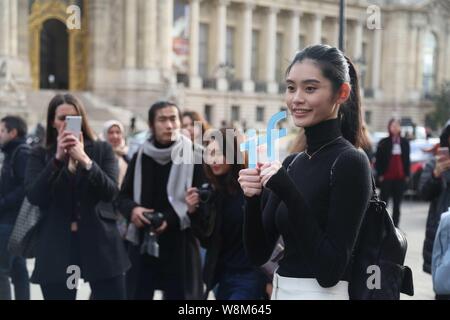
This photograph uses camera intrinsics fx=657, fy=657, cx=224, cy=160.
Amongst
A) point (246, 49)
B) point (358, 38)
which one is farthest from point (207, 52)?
point (358, 38)

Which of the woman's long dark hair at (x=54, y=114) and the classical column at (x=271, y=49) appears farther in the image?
→ the classical column at (x=271, y=49)

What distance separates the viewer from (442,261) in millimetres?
3031

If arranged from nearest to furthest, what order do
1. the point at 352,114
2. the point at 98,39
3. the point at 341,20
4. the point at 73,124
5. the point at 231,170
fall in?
the point at 352,114, the point at 73,124, the point at 231,170, the point at 341,20, the point at 98,39

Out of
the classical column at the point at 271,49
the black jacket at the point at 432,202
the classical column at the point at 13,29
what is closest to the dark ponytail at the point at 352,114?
the black jacket at the point at 432,202

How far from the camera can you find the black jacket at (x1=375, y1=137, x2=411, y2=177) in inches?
483

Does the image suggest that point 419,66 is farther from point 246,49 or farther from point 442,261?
point 442,261

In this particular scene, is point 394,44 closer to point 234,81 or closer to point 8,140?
point 234,81

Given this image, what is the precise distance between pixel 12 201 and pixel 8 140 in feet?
2.10

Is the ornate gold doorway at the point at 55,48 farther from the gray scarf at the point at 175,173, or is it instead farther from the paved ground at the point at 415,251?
the gray scarf at the point at 175,173

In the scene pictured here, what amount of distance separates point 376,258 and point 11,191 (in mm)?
4317

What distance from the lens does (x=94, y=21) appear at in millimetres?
39656

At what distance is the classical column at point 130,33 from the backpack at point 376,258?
123 ft

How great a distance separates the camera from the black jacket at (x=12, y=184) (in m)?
6.08
